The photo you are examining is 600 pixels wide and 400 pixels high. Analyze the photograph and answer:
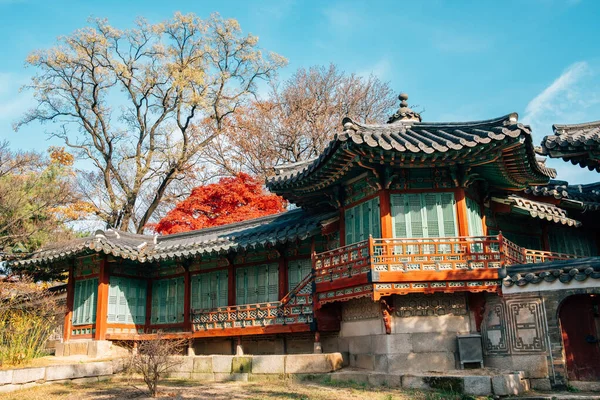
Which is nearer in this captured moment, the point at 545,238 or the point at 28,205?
the point at 545,238

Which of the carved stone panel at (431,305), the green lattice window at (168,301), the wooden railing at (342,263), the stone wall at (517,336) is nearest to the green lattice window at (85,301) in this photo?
the green lattice window at (168,301)

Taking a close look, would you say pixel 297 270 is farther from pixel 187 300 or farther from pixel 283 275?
pixel 187 300

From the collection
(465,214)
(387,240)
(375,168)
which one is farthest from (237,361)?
(465,214)

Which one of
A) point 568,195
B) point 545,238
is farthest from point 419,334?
point 568,195

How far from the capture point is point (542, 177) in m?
14.6

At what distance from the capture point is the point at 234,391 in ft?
39.4

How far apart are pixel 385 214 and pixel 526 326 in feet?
13.5

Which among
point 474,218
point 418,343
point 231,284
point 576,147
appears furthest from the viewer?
point 231,284

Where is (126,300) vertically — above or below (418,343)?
above

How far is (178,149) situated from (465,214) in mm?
20863

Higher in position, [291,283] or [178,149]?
[178,149]

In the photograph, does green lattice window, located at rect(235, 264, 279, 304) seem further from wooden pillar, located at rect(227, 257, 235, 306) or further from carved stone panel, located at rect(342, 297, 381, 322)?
carved stone panel, located at rect(342, 297, 381, 322)

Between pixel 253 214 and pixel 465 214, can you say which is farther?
pixel 253 214

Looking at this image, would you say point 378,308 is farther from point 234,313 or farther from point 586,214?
point 586,214
